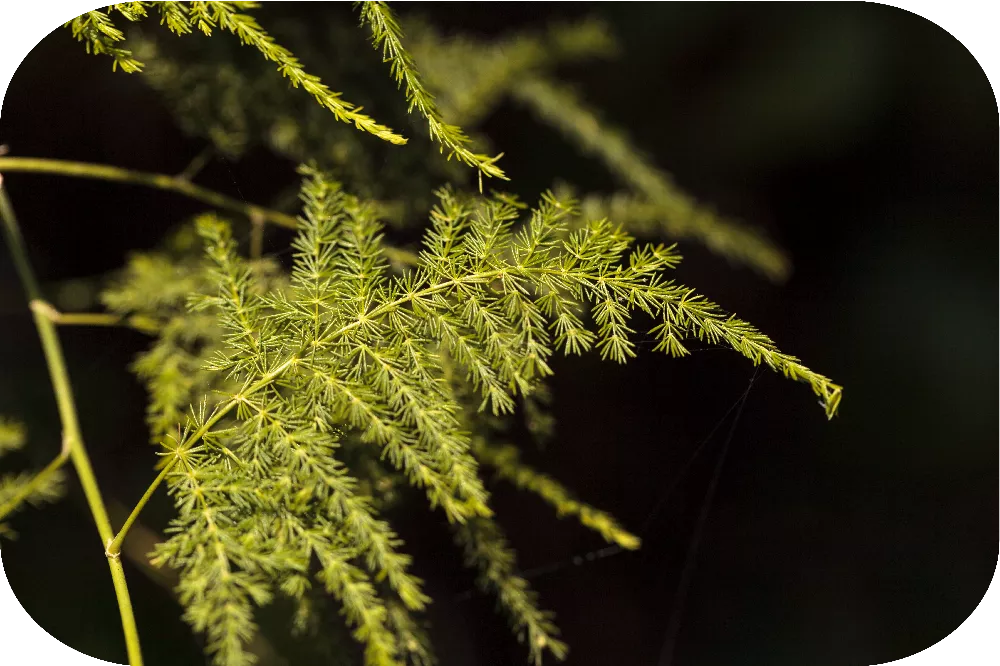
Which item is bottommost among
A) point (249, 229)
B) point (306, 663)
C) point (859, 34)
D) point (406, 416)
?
point (306, 663)

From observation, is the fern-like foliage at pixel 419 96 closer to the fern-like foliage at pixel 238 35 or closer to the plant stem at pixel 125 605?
the fern-like foliage at pixel 238 35

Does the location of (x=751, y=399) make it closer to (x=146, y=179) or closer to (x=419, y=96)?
(x=419, y=96)

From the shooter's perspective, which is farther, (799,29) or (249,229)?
(799,29)

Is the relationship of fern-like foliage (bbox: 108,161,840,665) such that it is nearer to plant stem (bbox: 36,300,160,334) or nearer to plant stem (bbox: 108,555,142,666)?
plant stem (bbox: 108,555,142,666)

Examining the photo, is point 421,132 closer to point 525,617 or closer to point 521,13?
point 525,617

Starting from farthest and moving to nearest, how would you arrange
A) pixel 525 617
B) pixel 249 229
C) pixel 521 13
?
pixel 521 13 → pixel 249 229 → pixel 525 617

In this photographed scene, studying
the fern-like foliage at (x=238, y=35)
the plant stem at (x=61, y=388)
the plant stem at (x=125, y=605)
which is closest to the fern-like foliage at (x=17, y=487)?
the plant stem at (x=61, y=388)

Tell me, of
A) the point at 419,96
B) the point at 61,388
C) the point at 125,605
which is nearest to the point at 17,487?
the point at 61,388

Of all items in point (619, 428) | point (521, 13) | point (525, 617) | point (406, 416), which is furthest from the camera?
point (521, 13)

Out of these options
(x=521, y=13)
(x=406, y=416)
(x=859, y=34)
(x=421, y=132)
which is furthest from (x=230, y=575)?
(x=859, y=34)
